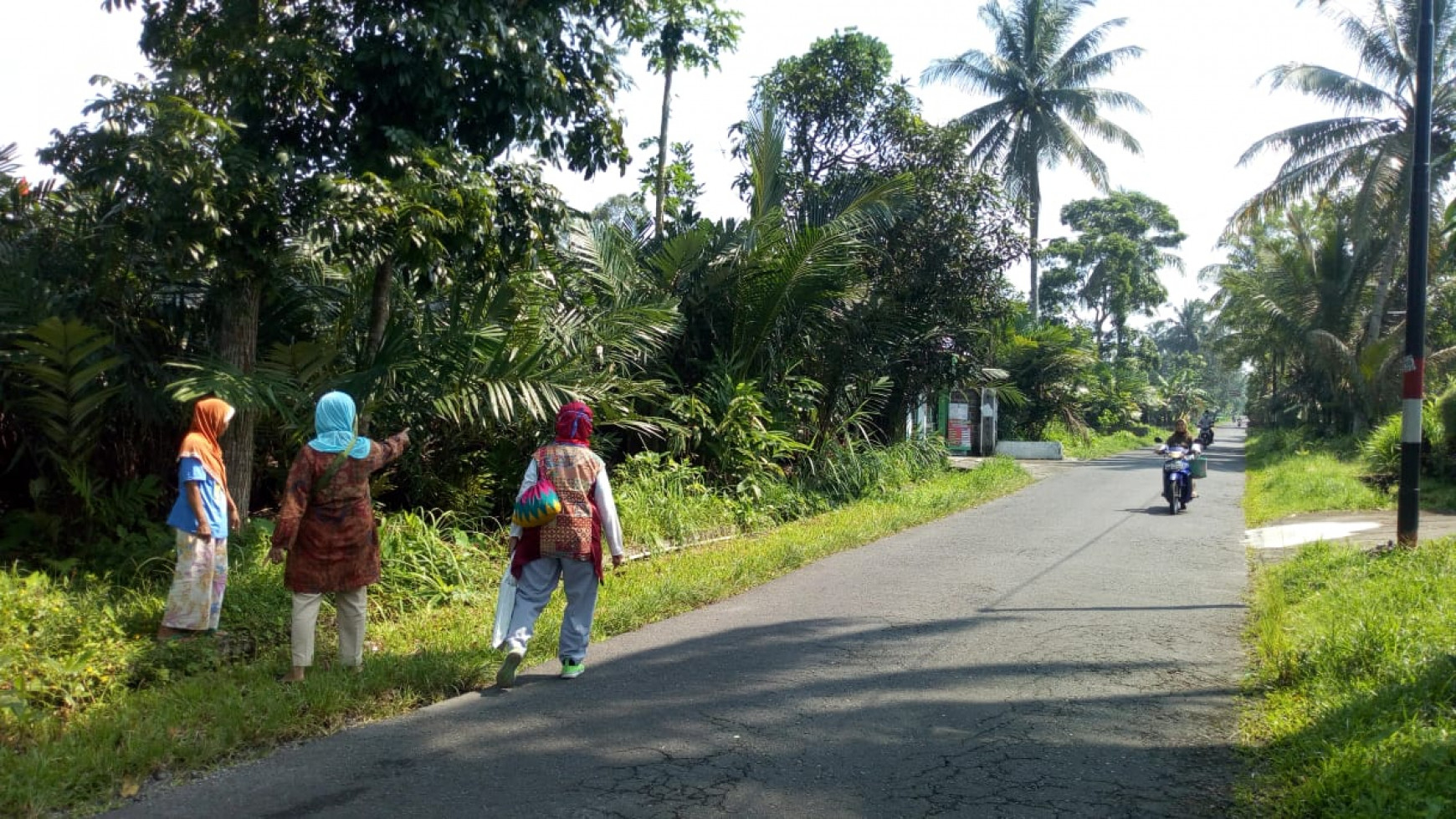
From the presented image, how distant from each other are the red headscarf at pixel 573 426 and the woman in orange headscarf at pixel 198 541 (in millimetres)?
2009

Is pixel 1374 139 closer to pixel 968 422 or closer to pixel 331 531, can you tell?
pixel 968 422

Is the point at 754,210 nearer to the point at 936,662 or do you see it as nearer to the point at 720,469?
the point at 720,469

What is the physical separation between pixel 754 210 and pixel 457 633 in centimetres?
821

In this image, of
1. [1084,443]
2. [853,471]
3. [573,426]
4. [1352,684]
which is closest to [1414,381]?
[1352,684]

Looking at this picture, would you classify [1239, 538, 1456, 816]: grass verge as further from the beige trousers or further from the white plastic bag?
the beige trousers

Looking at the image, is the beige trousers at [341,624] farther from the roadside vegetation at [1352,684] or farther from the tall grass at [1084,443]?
the tall grass at [1084,443]

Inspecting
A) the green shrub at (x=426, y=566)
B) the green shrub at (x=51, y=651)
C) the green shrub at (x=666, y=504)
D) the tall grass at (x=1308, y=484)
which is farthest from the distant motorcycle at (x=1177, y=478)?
the green shrub at (x=51, y=651)

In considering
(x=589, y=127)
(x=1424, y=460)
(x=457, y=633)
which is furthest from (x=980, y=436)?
(x=457, y=633)

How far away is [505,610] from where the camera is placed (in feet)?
19.9

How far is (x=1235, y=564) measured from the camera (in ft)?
34.8

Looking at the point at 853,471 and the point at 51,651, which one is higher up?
the point at 853,471

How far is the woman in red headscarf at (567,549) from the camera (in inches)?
234

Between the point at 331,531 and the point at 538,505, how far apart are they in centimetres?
112

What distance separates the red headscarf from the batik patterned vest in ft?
0.15
